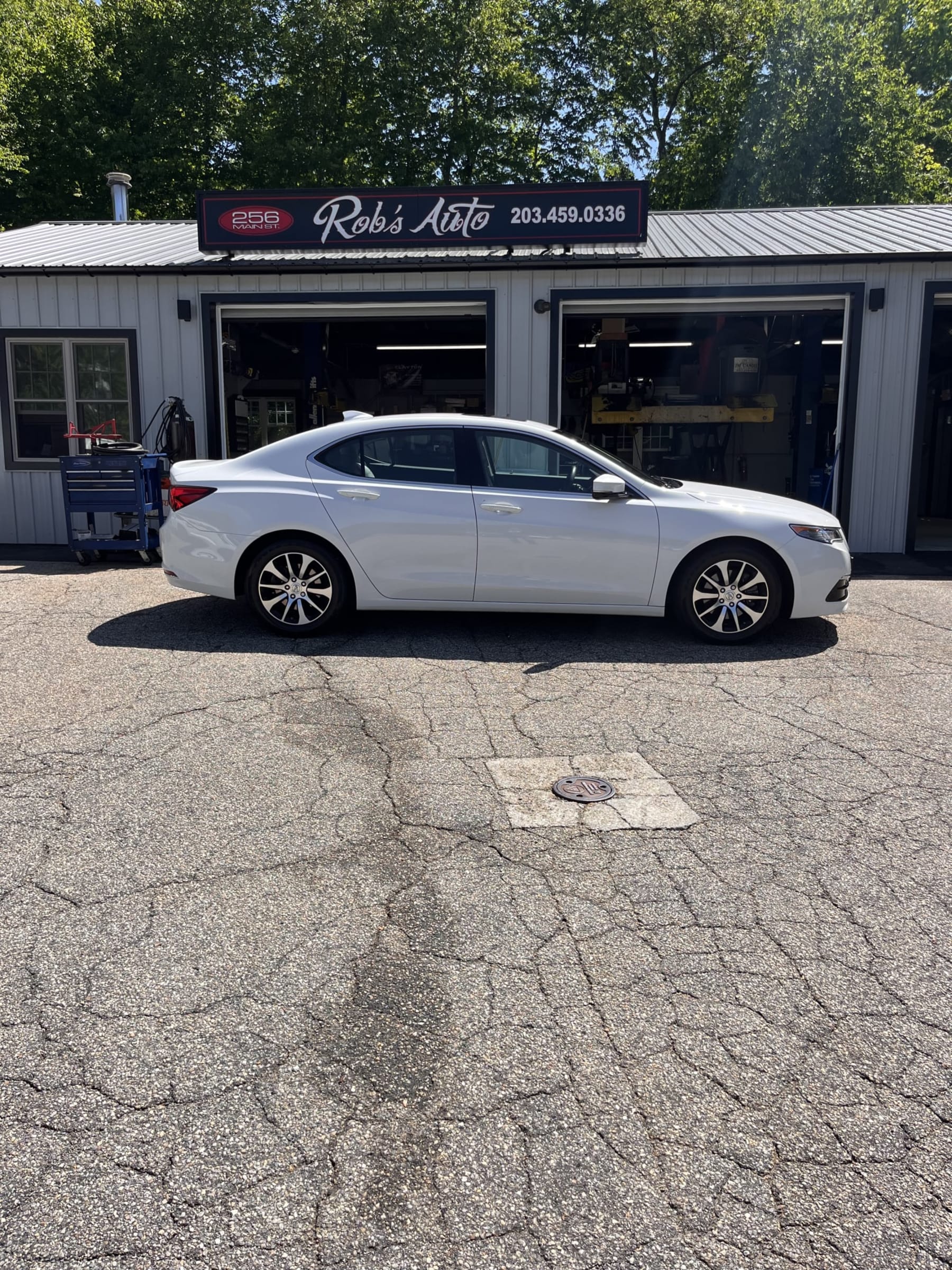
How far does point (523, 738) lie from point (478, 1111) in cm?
274

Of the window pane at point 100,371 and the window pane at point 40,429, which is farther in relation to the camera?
the window pane at point 40,429

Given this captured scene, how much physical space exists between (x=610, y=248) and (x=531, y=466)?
6469mm

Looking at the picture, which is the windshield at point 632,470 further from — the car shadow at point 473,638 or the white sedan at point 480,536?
the car shadow at point 473,638

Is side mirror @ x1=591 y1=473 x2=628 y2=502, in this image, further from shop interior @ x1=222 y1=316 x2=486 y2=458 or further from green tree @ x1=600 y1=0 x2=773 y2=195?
green tree @ x1=600 y1=0 x2=773 y2=195

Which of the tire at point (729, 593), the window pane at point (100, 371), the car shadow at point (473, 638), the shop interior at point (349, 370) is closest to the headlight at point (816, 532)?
the tire at point (729, 593)

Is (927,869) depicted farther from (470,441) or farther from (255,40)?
(255,40)

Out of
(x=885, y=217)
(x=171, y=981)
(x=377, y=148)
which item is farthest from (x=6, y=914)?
(x=377, y=148)

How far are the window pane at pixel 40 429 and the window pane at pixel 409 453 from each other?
21.7ft

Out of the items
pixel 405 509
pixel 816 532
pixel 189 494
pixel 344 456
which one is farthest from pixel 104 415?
pixel 816 532

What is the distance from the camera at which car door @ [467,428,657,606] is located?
688 centimetres

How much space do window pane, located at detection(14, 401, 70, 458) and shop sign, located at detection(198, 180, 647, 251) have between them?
8.89ft

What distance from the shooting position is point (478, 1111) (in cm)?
248

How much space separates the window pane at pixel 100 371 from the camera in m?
12.0

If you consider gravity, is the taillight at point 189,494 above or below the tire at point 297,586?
above
